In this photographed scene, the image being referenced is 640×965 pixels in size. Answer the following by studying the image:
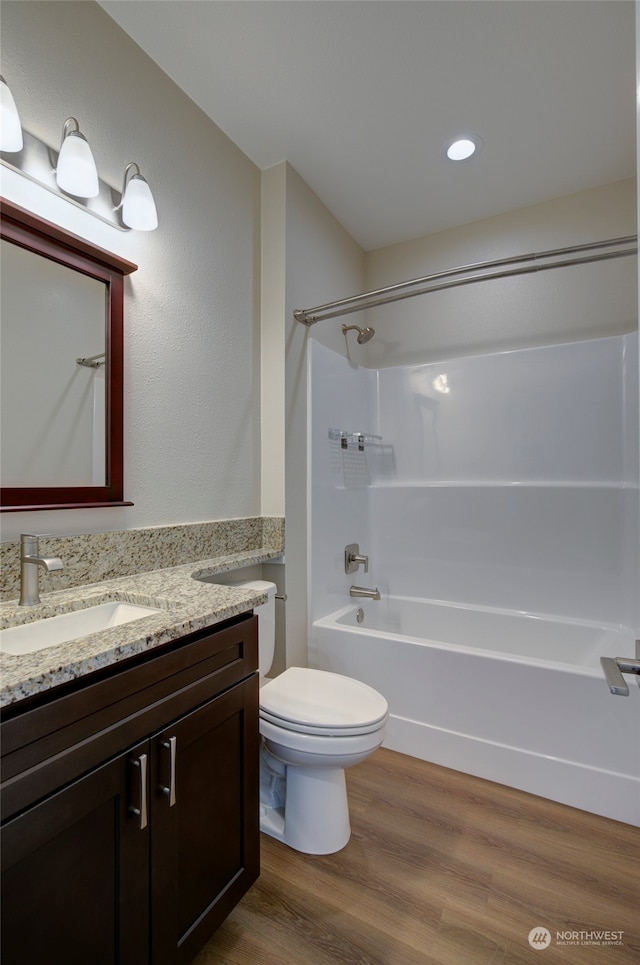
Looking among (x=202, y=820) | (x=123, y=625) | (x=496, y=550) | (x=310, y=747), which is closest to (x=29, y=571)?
(x=123, y=625)

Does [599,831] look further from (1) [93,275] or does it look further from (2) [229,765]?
(1) [93,275]

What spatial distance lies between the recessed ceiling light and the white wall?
91 cm

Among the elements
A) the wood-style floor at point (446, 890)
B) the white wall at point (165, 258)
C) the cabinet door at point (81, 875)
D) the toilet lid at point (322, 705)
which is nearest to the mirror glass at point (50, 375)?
the white wall at point (165, 258)

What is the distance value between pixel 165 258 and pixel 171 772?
1.60m

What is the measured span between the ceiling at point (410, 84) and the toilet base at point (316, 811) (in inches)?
96.4

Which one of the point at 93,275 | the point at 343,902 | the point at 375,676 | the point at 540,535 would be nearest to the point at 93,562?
the point at 93,275

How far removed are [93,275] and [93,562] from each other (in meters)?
0.88

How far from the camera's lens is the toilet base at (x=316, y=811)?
4.66 ft

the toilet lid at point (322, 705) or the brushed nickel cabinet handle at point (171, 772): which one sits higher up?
the brushed nickel cabinet handle at point (171, 772)

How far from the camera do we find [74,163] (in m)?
1.20

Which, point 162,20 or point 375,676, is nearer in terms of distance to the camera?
point 162,20

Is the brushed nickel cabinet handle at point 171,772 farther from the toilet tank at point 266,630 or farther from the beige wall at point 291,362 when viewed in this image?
the beige wall at point 291,362

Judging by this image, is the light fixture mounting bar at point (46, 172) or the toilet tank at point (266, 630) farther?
the toilet tank at point (266, 630)

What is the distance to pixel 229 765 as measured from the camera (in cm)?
107
